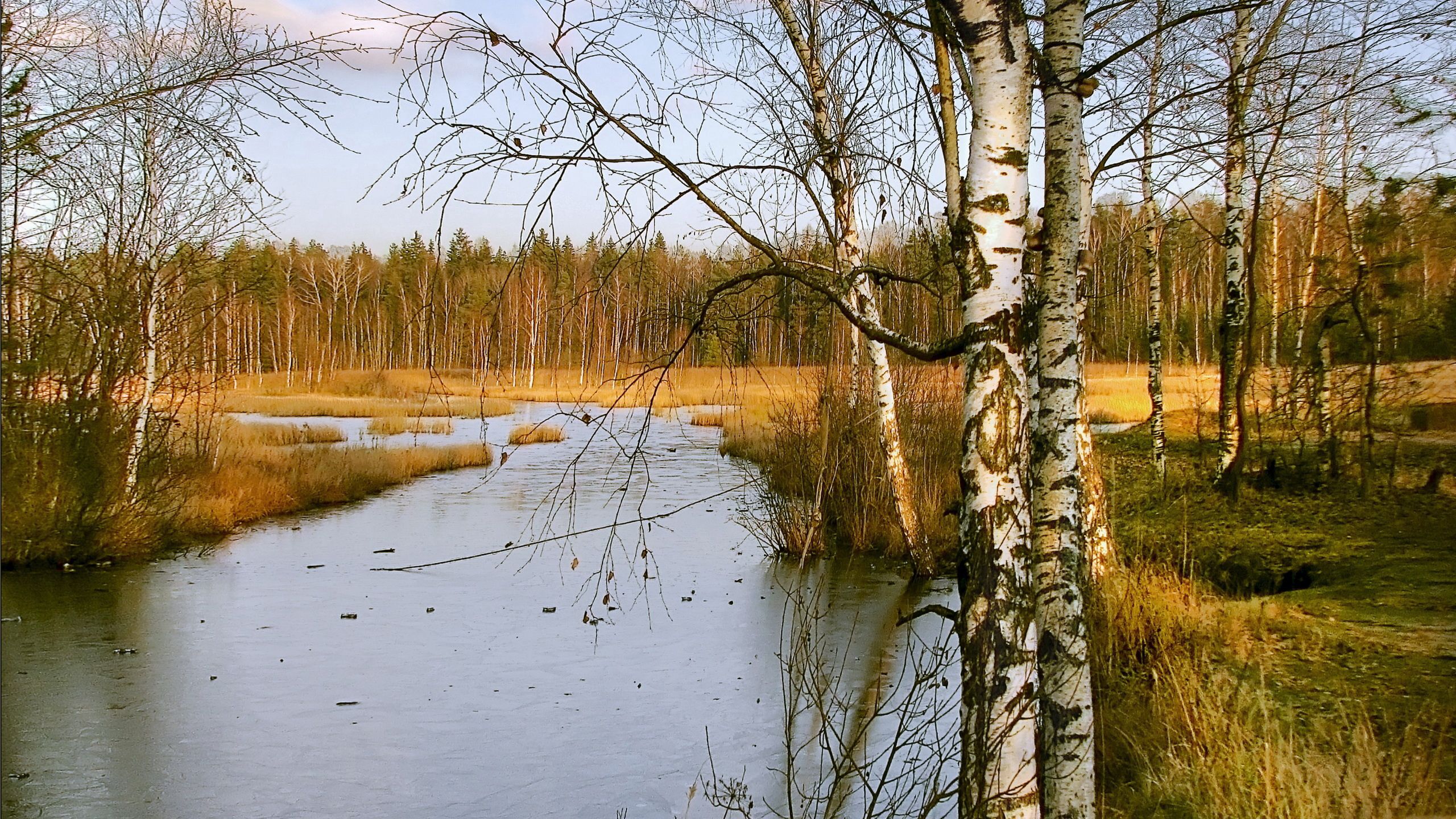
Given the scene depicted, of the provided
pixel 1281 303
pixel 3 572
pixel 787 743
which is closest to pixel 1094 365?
pixel 1281 303

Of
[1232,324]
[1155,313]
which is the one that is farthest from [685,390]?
[1232,324]

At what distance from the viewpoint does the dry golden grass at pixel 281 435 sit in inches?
810

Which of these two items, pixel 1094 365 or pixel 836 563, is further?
pixel 1094 365

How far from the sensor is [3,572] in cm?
1112

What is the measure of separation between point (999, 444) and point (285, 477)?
15.0 m

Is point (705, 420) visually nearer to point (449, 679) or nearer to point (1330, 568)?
point (449, 679)

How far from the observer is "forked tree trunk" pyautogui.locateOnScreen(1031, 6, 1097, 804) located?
127 inches

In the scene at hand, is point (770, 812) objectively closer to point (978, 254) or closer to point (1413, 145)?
point (978, 254)

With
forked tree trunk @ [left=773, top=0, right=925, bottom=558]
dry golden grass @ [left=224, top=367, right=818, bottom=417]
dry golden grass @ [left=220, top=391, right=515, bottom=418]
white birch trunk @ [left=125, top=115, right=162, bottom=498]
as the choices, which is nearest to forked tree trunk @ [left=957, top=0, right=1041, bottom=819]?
forked tree trunk @ [left=773, top=0, right=925, bottom=558]

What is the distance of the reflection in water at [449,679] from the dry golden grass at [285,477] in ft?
2.67

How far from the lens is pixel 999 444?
293 centimetres

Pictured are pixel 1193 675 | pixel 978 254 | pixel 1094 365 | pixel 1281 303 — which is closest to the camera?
pixel 978 254

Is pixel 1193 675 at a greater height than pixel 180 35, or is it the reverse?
pixel 180 35

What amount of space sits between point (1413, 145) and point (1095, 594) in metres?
6.46
